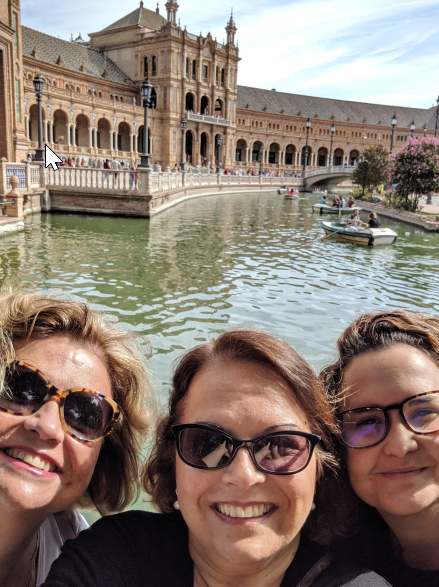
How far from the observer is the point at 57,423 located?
1420 millimetres

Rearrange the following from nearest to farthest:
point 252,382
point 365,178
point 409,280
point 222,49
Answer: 1. point 252,382
2. point 409,280
3. point 365,178
4. point 222,49

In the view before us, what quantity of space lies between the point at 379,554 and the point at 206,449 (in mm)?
700

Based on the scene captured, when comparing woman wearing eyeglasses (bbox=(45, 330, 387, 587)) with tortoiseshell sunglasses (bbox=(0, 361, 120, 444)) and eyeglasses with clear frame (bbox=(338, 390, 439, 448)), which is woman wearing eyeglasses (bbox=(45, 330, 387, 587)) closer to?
eyeglasses with clear frame (bbox=(338, 390, 439, 448))

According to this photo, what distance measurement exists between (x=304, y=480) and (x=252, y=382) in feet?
0.96

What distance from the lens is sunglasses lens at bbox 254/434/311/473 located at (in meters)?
1.25

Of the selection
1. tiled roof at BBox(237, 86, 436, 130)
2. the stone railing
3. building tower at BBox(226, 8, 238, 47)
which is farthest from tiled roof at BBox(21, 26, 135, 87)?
the stone railing

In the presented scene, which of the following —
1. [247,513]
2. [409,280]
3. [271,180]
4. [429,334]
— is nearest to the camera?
[247,513]

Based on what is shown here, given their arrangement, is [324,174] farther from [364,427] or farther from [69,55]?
[364,427]

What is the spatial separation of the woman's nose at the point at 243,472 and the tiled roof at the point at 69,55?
5315 centimetres

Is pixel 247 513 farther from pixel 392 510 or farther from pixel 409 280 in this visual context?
pixel 409 280

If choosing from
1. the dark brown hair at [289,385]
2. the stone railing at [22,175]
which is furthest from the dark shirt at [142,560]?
the stone railing at [22,175]

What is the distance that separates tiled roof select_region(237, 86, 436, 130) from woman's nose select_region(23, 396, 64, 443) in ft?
259

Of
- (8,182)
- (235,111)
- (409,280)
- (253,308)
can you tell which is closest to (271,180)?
(235,111)

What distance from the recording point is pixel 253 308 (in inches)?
329
